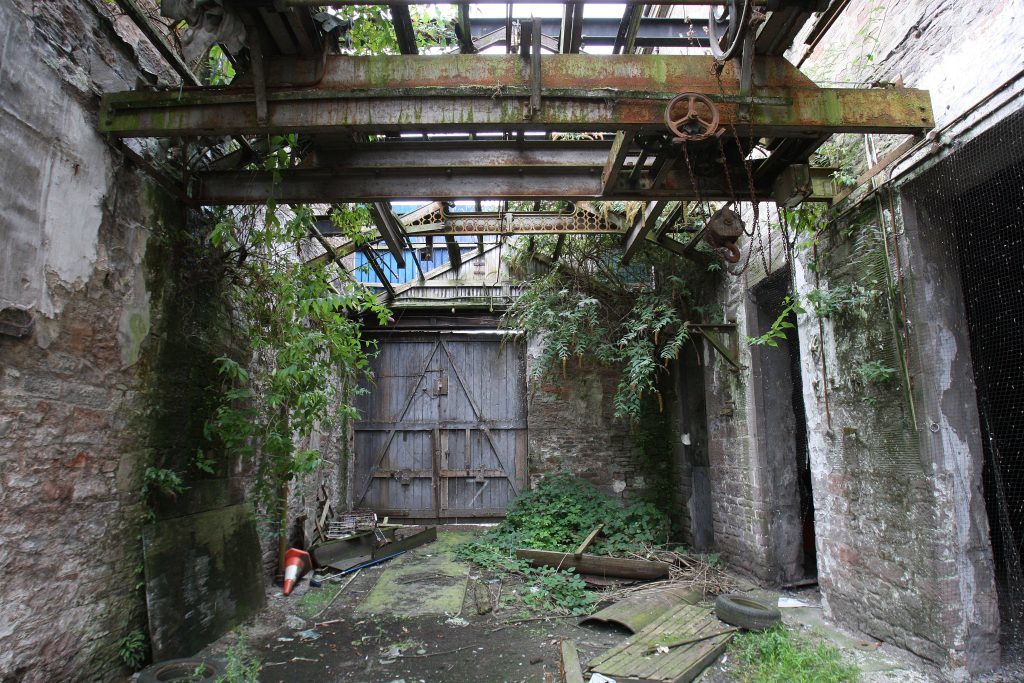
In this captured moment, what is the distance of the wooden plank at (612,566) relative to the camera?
20.4 feet

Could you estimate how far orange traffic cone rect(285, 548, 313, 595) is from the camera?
6059 mm

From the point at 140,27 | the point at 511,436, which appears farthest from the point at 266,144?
the point at 511,436

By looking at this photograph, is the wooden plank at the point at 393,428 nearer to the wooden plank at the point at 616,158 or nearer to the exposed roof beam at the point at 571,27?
the wooden plank at the point at 616,158

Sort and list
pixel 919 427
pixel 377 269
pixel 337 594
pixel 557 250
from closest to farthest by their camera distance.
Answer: pixel 919 427 → pixel 337 594 → pixel 557 250 → pixel 377 269

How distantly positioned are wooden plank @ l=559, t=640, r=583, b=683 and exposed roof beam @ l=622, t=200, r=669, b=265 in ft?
12.5

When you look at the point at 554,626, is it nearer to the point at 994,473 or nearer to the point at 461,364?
the point at 994,473

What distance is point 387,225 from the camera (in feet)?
20.2

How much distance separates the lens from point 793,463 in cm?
585

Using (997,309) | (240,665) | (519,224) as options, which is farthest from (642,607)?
(519,224)

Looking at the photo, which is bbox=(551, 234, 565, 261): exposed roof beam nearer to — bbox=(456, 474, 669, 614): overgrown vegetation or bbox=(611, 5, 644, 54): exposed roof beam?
bbox=(456, 474, 669, 614): overgrown vegetation

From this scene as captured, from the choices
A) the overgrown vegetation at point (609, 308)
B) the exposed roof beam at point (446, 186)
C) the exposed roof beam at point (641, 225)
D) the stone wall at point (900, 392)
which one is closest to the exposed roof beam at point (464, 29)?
the exposed roof beam at point (446, 186)

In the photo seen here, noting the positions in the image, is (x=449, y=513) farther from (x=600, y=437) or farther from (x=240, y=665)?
(x=240, y=665)

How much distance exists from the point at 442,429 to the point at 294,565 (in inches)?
150

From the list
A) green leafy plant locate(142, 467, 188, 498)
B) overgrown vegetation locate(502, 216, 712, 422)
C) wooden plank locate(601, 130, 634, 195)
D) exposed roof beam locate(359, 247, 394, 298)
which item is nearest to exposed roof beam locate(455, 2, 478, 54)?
wooden plank locate(601, 130, 634, 195)
